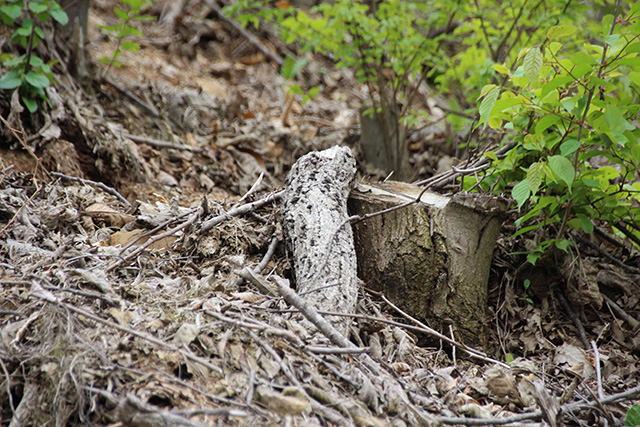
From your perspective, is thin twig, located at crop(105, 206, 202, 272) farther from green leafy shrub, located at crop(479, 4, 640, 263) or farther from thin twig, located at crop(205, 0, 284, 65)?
thin twig, located at crop(205, 0, 284, 65)

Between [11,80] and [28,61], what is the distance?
0.19m

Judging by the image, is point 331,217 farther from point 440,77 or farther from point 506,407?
point 440,77

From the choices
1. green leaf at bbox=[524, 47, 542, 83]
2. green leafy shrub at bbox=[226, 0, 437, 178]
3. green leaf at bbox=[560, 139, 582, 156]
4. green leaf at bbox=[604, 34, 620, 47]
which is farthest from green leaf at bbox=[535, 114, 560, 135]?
green leafy shrub at bbox=[226, 0, 437, 178]

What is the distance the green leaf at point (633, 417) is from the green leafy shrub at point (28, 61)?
4.00 m

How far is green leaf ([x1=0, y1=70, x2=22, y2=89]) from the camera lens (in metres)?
3.20

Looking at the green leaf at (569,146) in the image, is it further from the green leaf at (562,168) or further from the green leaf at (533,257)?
the green leaf at (533,257)

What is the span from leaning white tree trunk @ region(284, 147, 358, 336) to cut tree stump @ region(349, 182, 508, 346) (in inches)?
12.1

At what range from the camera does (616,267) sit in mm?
2818

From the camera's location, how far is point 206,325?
1.75m

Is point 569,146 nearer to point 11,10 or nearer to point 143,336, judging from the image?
point 143,336

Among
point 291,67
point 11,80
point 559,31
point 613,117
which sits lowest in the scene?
point 291,67

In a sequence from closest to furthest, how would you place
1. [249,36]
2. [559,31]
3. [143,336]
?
[143,336]
[559,31]
[249,36]

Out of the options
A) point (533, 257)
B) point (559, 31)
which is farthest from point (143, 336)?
point (559, 31)

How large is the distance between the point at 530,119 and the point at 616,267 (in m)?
1.28
